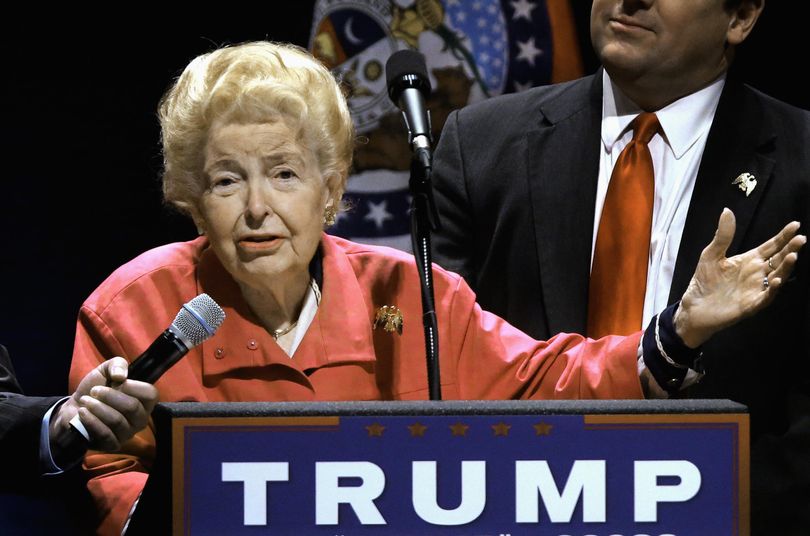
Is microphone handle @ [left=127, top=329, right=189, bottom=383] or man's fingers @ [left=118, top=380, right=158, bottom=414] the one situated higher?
microphone handle @ [left=127, top=329, right=189, bottom=383]

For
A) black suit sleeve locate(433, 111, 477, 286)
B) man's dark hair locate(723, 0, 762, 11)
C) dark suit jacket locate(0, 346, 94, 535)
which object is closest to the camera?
dark suit jacket locate(0, 346, 94, 535)

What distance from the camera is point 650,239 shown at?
2.19 metres

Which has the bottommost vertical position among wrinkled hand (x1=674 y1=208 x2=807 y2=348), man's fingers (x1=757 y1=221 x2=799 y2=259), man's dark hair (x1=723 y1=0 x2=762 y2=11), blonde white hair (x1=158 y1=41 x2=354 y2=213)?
wrinkled hand (x1=674 y1=208 x2=807 y2=348)

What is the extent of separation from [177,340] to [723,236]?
2.51ft

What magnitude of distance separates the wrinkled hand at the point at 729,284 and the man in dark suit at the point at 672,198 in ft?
1.35

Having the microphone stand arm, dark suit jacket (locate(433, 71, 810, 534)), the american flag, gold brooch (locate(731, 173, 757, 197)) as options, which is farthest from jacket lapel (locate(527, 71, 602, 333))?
the microphone stand arm

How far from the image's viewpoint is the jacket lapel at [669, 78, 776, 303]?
7.13 ft

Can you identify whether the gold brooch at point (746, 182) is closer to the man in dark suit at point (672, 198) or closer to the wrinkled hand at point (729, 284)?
the man in dark suit at point (672, 198)

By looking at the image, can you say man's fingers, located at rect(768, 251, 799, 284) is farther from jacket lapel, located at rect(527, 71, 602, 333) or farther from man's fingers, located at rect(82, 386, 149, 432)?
man's fingers, located at rect(82, 386, 149, 432)

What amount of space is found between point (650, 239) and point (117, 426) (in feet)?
3.58

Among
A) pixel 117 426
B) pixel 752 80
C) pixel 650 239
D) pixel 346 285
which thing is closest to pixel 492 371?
pixel 346 285

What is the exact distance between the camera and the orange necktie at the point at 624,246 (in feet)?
7.09

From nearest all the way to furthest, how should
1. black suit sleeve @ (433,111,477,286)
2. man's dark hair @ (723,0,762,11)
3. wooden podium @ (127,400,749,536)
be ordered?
wooden podium @ (127,400,749,536) < man's dark hair @ (723,0,762,11) < black suit sleeve @ (433,111,477,286)

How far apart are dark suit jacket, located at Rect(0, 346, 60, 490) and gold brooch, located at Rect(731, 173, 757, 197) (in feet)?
4.05
